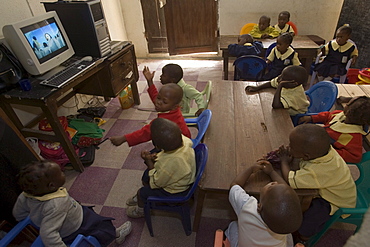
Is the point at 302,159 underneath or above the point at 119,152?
above

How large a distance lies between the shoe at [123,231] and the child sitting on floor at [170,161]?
49 cm

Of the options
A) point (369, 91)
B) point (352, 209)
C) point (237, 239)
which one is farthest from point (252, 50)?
point (237, 239)

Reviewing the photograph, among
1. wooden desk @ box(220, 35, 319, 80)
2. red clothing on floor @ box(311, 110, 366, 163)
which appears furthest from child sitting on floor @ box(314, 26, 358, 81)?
red clothing on floor @ box(311, 110, 366, 163)

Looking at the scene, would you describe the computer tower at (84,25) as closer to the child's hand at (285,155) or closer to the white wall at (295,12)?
the child's hand at (285,155)

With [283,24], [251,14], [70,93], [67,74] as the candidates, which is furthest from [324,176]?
[251,14]

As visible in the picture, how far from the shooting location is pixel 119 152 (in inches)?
104

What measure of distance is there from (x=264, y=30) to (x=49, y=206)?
4.05 m

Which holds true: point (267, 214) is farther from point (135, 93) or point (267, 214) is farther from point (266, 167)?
point (135, 93)

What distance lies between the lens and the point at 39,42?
2.18 metres

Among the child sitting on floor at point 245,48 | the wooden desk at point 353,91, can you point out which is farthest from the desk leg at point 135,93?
the wooden desk at point 353,91

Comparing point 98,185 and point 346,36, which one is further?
point 346,36

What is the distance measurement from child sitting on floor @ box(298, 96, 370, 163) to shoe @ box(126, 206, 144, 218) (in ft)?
5.15

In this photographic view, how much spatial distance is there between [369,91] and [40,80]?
3479mm

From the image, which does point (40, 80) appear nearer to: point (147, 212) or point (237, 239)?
point (147, 212)
